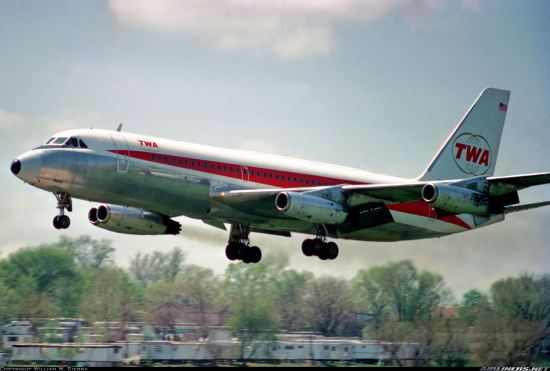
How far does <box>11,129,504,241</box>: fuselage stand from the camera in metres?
48.4

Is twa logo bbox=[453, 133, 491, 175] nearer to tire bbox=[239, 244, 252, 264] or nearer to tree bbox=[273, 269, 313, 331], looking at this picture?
tree bbox=[273, 269, 313, 331]

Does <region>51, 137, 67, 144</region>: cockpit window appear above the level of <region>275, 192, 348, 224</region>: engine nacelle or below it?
above

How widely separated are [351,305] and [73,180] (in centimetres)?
2497

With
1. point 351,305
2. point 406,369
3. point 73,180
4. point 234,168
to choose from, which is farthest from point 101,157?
point 351,305

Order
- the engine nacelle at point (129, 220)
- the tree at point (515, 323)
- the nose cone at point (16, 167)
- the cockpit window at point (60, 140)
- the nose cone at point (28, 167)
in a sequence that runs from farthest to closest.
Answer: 1. the tree at point (515, 323)
2. the engine nacelle at point (129, 220)
3. the cockpit window at point (60, 140)
4. the nose cone at point (16, 167)
5. the nose cone at point (28, 167)

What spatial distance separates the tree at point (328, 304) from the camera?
2613 inches

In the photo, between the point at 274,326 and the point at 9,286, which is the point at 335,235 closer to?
the point at 274,326

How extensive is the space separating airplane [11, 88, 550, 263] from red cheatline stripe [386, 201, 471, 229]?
0.06 metres

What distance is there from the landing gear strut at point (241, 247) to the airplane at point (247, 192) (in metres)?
0.06

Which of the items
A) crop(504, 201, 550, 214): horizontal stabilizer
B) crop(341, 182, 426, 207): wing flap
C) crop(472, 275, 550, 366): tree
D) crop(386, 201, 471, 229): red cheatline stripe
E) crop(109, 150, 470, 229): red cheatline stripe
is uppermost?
crop(109, 150, 470, 229): red cheatline stripe

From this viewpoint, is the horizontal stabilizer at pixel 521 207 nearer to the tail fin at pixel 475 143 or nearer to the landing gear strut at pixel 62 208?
the tail fin at pixel 475 143

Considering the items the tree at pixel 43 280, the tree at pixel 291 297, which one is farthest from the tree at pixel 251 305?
the tree at pixel 43 280

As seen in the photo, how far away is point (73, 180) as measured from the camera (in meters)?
48.3

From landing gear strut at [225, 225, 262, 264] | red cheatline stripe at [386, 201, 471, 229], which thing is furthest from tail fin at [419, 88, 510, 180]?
landing gear strut at [225, 225, 262, 264]
